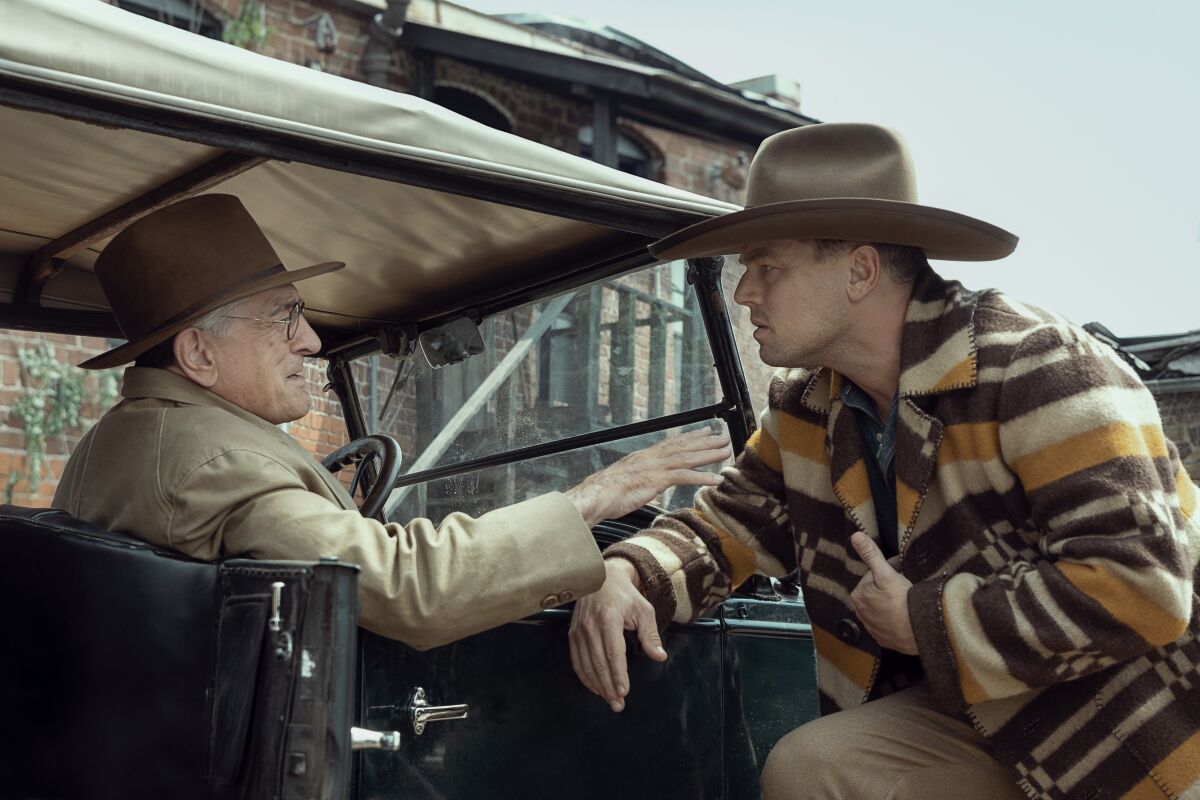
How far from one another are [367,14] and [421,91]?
786 millimetres

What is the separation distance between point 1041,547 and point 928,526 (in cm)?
24

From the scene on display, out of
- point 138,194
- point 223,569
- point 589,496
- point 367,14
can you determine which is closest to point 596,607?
point 589,496

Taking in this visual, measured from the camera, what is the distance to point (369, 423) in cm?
401

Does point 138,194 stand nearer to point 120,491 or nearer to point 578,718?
point 120,491

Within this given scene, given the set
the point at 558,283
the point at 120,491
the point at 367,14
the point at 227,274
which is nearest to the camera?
the point at 120,491

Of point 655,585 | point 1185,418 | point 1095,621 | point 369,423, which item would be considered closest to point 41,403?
point 369,423

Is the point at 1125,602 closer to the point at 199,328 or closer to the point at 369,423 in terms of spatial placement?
the point at 199,328

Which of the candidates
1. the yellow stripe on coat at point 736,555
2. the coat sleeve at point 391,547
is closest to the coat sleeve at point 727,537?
the yellow stripe on coat at point 736,555

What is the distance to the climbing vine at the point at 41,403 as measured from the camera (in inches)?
301

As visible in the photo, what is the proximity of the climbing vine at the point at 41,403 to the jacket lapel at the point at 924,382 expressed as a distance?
253 inches

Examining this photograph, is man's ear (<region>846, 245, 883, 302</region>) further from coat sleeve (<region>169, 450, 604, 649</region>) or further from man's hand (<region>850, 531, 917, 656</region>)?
coat sleeve (<region>169, 450, 604, 649</region>)

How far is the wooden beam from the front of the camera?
2549mm

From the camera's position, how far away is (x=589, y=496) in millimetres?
2566

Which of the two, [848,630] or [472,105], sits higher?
[472,105]
